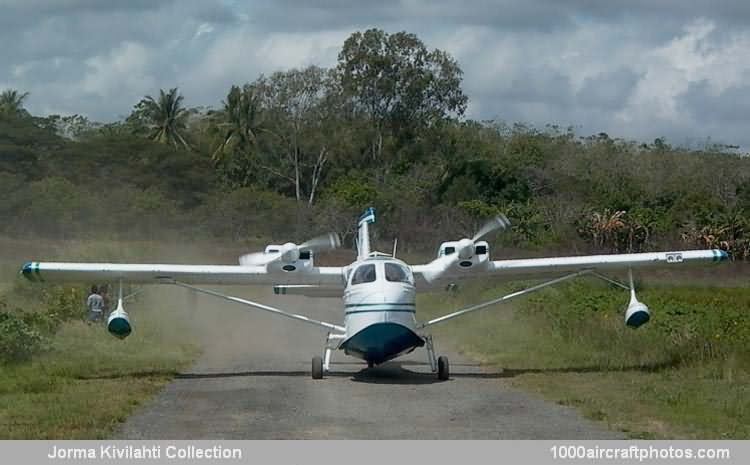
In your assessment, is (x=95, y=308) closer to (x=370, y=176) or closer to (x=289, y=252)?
(x=289, y=252)

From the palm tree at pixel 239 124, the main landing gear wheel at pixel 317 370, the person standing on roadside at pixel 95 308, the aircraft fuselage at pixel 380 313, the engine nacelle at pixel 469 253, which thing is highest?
the palm tree at pixel 239 124

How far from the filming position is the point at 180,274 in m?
20.5

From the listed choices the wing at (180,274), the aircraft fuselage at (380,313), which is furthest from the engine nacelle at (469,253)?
the wing at (180,274)

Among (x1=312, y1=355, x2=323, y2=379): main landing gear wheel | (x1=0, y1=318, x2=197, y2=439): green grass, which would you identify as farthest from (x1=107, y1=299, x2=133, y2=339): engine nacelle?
(x1=312, y1=355, x2=323, y2=379): main landing gear wheel

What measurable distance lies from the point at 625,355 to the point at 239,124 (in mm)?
56395

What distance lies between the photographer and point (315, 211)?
53.2 metres

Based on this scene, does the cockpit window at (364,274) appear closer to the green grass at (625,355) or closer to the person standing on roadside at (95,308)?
the green grass at (625,355)

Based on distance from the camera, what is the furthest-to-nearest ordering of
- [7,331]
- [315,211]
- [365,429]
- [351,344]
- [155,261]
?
1. [315,211]
2. [155,261]
3. [7,331]
4. [351,344]
5. [365,429]

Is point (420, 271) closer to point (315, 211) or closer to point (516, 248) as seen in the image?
point (516, 248)

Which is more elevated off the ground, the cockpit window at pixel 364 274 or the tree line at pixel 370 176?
the tree line at pixel 370 176

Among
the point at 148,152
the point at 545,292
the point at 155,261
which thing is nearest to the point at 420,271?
the point at 545,292

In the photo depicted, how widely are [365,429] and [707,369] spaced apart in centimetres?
773

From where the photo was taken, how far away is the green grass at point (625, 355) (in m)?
14.1

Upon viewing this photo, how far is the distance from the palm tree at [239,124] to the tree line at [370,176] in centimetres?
13
